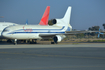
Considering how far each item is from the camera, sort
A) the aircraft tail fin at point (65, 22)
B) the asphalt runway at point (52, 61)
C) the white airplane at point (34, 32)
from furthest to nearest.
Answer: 1. the aircraft tail fin at point (65, 22)
2. the white airplane at point (34, 32)
3. the asphalt runway at point (52, 61)

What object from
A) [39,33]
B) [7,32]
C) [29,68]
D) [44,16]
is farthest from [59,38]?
[29,68]

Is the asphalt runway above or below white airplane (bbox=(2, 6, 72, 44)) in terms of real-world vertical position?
below

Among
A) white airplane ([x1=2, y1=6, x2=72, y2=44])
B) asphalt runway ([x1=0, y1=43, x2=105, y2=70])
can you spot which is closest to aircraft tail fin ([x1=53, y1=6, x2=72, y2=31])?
white airplane ([x1=2, y1=6, x2=72, y2=44])

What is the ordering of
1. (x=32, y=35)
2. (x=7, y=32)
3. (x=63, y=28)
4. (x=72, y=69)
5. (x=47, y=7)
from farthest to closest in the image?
(x=47, y=7), (x=63, y=28), (x=32, y=35), (x=7, y=32), (x=72, y=69)

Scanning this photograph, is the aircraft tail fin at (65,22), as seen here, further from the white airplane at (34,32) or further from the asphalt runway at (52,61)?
the asphalt runway at (52,61)

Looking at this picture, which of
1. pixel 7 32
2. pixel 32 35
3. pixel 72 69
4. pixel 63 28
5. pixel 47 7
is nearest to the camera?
pixel 72 69

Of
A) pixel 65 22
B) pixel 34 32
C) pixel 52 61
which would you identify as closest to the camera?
pixel 52 61

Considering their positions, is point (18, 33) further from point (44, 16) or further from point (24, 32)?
point (44, 16)

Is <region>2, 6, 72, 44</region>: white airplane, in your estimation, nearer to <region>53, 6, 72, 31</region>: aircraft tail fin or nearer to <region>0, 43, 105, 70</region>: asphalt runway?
<region>53, 6, 72, 31</region>: aircraft tail fin

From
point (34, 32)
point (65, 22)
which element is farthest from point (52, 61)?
point (65, 22)

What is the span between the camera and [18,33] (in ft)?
102

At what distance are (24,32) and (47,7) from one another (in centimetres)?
1933

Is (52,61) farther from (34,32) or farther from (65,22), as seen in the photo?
(65,22)

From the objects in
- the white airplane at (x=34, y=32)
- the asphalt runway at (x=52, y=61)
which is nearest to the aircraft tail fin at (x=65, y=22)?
the white airplane at (x=34, y=32)
